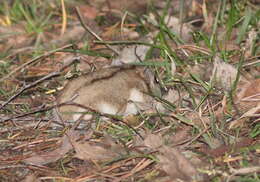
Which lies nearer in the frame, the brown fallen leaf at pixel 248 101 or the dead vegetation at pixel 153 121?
the dead vegetation at pixel 153 121

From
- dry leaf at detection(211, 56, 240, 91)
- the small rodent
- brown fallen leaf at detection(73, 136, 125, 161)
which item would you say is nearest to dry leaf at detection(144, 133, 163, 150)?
brown fallen leaf at detection(73, 136, 125, 161)

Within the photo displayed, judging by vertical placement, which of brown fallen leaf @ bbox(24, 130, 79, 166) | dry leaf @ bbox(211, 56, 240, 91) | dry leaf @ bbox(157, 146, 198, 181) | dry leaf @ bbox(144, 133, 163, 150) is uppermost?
dry leaf @ bbox(211, 56, 240, 91)

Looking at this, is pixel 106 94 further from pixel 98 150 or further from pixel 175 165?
pixel 175 165

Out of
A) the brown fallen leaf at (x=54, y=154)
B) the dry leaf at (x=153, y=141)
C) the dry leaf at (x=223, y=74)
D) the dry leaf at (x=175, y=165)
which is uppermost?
the dry leaf at (x=223, y=74)

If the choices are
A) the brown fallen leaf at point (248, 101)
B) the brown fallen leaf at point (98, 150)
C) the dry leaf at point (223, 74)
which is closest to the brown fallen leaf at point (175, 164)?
the brown fallen leaf at point (98, 150)

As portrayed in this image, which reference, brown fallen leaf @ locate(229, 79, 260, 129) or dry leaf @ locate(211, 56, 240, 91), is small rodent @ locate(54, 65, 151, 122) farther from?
brown fallen leaf @ locate(229, 79, 260, 129)

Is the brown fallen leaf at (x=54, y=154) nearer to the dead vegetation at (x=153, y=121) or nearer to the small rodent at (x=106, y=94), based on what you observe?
the dead vegetation at (x=153, y=121)

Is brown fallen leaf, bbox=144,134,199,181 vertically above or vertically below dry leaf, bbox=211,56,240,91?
below

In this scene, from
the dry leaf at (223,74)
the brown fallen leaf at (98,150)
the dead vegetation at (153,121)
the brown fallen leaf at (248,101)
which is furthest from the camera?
the dry leaf at (223,74)

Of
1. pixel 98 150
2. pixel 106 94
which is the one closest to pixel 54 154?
pixel 98 150

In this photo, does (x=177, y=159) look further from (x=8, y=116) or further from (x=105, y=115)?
(x=8, y=116)

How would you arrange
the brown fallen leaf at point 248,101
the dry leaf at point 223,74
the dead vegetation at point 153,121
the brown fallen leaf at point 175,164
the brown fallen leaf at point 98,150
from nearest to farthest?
1. the brown fallen leaf at point 175,164
2. the dead vegetation at point 153,121
3. the brown fallen leaf at point 98,150
4. the brown fallen leaf at point 248,101
5. the dry leaf at point 223,74

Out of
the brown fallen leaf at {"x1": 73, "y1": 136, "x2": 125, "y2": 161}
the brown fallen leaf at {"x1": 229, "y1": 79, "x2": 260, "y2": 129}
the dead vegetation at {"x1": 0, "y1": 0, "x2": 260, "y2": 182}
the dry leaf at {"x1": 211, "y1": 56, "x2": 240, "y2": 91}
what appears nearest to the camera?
the dead vegetation at {"x1": 0, "y1": 0, "x2": 260, "y2": 182}

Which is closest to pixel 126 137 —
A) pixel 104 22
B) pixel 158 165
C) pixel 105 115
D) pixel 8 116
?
pixel 105 115
